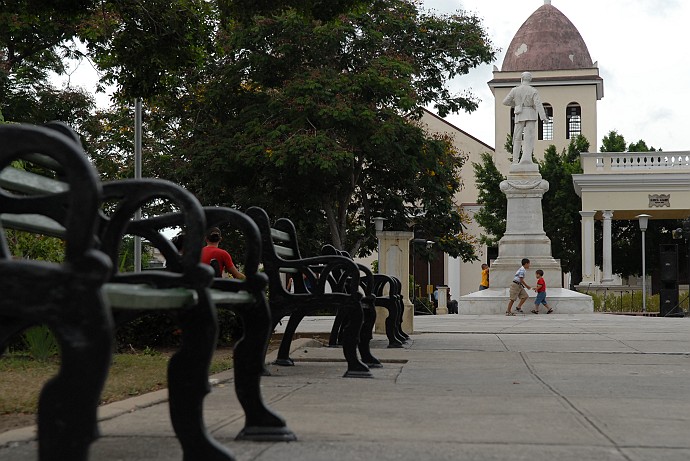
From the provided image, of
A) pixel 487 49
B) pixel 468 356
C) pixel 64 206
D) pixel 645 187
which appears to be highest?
pixel 487 49

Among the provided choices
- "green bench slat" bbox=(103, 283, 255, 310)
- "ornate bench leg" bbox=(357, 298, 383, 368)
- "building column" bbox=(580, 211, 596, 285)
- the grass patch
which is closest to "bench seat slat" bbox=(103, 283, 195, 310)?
"green bench slat" bbox=(103, 283, 255, 310)

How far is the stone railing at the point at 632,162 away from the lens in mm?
42562

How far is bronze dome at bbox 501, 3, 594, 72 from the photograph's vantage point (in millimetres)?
63375

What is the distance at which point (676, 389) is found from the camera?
630cm

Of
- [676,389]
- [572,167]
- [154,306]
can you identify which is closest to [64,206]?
[154,306]

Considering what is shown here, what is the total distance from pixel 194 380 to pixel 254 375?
82cm

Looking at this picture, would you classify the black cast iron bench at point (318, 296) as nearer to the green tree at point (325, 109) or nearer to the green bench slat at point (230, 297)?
the green bench slat at point (230, 297)

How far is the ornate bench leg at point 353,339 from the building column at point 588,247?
118ft

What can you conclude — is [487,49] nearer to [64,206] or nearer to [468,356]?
[468,356]

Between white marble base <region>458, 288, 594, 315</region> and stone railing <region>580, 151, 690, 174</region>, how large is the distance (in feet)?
48.7

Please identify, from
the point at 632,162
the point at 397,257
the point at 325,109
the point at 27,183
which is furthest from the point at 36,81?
the point at 27,183

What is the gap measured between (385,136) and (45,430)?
25.5 metres

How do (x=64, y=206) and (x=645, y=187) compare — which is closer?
(x=64, y=206)

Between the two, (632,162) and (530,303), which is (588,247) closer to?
(632,162)
